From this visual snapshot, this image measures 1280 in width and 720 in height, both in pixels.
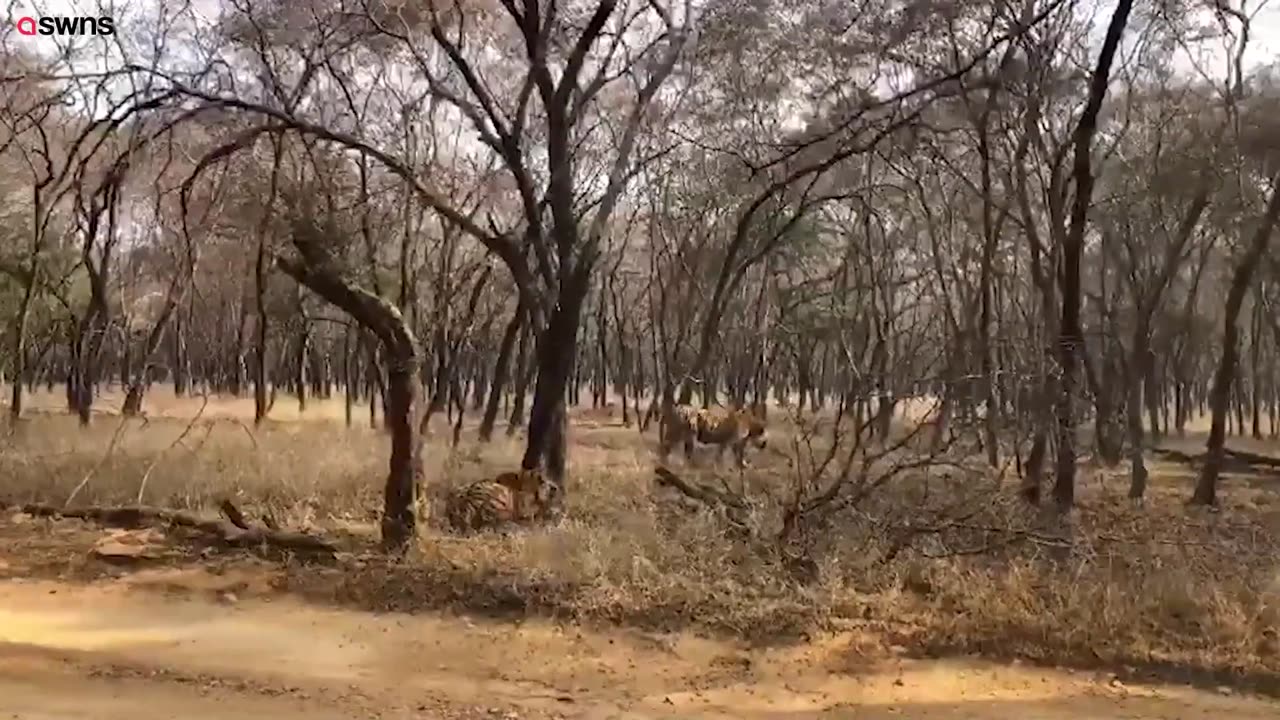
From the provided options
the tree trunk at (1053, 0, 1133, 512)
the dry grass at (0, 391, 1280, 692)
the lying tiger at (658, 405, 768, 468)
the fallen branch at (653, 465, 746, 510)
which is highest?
the tree trunk at (1053, 0, 1133, 512)

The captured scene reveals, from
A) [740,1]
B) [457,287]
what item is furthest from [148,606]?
[457,287]

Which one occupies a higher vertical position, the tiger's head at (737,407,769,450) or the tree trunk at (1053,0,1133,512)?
the tree trunk at (1053,0,1133,512)

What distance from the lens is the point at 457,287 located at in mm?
26312

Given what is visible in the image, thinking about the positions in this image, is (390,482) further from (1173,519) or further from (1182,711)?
(1173,519)

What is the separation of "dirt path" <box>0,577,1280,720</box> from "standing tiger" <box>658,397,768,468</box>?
12172 mm

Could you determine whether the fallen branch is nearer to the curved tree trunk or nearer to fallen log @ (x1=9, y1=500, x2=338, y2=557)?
the curved tree trunk

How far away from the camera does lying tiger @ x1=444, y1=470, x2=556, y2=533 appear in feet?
39.3

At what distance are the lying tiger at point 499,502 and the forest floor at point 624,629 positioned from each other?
1.60 feet

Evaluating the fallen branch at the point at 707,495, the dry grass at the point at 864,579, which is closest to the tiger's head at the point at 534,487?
the dry grass at the point at 864,579

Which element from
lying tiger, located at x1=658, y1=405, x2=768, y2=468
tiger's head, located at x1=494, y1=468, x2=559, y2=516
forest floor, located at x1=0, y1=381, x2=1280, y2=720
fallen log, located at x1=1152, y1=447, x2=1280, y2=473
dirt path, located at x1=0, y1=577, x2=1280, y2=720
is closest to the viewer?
dirt path, located at x1=0, y1=577, x2=1280, y2=720

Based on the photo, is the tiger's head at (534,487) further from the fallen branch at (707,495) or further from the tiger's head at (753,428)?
the tiger's head at (753,428)

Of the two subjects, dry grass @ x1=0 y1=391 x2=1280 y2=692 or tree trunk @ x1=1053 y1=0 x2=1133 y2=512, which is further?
tree trunk @ x1=1053 y1=0 x2=1133 y2=512

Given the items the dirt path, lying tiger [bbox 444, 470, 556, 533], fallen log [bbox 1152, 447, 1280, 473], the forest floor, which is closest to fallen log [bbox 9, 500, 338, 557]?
the forest floor

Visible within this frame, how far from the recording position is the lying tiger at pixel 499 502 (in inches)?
471
